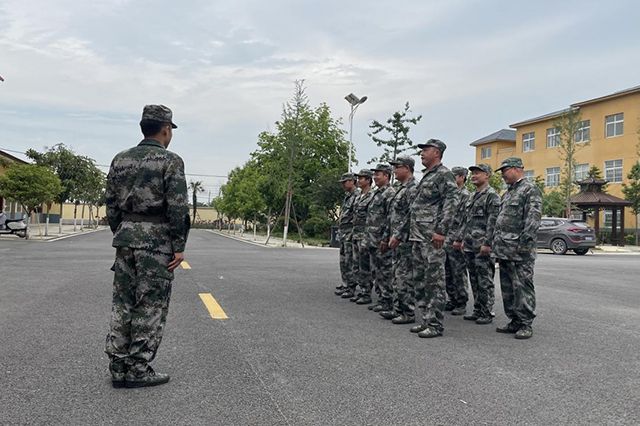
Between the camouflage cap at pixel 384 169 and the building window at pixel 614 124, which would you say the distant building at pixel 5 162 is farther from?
the building window at pixel 614 124

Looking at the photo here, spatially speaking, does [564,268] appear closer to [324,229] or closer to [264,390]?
[264,390]

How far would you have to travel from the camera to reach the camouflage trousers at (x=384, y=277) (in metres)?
6.96

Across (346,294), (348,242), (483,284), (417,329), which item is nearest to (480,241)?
(483,284)

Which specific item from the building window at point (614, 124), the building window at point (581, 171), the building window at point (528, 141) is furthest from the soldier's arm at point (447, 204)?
the building window at point (528, 141)

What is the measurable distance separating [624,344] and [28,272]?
9875 millimetres

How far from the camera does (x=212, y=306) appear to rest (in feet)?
23.0

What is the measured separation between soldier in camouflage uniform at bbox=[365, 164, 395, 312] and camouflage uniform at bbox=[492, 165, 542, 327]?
145 centimetres

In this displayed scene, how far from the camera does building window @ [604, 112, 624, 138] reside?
40375 mm

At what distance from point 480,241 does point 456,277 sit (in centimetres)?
65

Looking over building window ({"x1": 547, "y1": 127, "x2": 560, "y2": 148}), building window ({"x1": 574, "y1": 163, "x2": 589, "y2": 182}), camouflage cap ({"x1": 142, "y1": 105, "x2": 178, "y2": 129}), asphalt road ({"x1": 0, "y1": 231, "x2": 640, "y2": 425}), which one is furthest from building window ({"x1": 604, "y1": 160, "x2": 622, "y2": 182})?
camouflage cap ({"x1": 142, "y1": 105, "x2": 178, "y2": 129})

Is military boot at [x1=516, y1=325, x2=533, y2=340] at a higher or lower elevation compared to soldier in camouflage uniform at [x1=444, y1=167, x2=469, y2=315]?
lower

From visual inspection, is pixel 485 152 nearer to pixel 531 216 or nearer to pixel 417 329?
pixel 531 216

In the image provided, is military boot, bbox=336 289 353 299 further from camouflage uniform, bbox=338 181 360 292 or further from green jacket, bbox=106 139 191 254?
green jacket, bbox=106 139 191 254

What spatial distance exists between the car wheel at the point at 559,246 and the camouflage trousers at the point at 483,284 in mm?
17867
